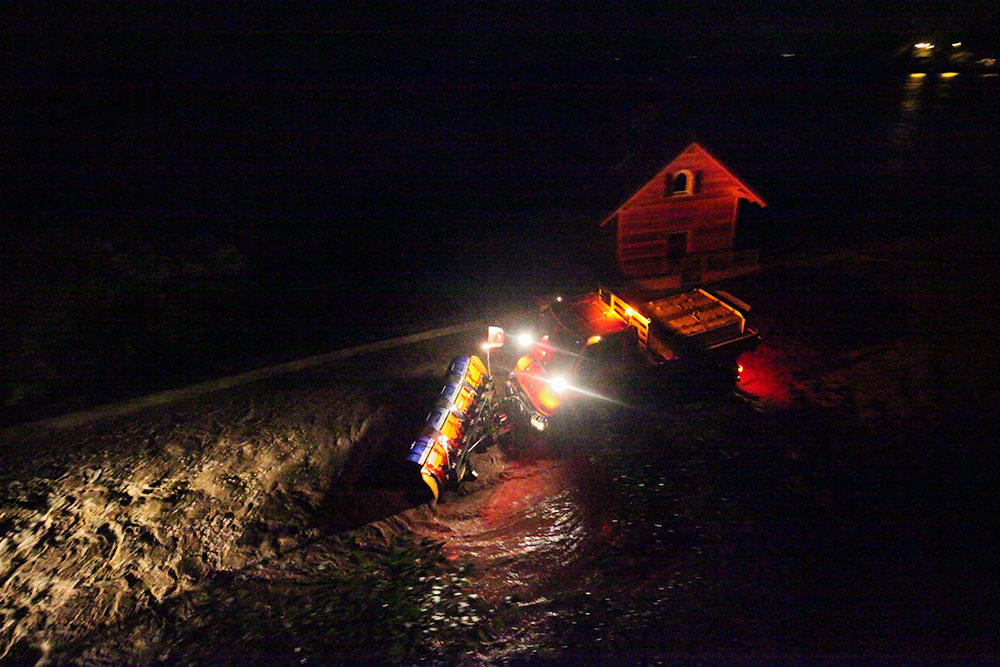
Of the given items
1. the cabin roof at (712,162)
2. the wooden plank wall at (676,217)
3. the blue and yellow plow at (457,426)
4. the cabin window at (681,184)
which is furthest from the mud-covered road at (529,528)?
the cabin window at (681,184)

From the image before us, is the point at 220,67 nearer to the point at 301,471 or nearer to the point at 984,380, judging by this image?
the point at 301,471

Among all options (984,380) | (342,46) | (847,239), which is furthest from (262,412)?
(342,46)

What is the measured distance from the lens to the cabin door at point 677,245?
18.4 metres

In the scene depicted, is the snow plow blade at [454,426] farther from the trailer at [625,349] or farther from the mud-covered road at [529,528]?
the trailer at [625,349]

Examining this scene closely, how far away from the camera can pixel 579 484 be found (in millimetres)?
9500

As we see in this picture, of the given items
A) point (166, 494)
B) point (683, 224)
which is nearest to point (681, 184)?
point (683, 224)

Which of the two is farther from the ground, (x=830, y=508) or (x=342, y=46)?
(x=342, y=46)

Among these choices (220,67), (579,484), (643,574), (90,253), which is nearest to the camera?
(643,574)

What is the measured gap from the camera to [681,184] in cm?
1783

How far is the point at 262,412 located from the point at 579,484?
7.46 meters

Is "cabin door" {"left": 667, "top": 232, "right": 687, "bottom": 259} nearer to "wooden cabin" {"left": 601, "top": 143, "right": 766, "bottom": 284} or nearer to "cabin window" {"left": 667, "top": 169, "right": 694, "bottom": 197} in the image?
"wooden cabin" {"left": 601, "top": 143, "right": 766, "bottom": 284}

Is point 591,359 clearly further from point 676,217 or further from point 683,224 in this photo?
Result: point 683,224

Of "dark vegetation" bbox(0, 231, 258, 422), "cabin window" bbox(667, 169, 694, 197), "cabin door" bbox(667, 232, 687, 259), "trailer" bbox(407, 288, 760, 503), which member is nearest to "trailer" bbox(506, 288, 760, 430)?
"trailer" bbox(407, 288, 760, 503)

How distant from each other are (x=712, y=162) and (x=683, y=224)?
2332 mm
